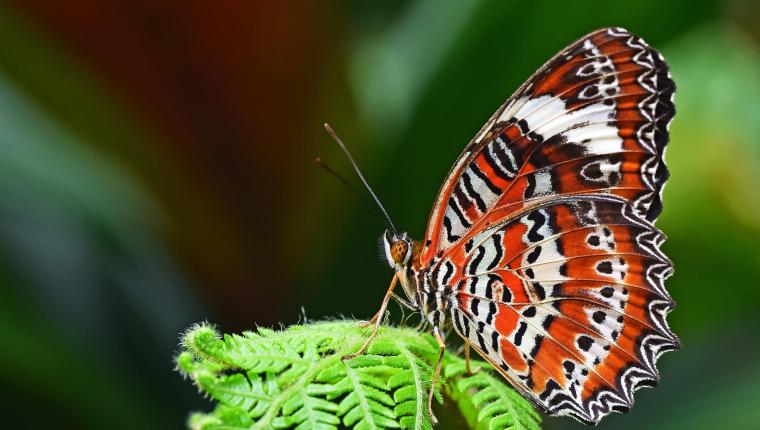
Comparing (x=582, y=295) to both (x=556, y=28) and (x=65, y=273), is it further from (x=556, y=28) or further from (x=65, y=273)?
(x=65, y=273)

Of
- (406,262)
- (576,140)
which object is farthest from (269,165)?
(576,140)

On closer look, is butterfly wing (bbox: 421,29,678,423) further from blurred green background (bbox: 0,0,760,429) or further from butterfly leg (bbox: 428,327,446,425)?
blurred green background (bbox: 0,0,760,429)

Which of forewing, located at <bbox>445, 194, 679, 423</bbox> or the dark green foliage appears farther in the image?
forewing, located at <bbox>445, 194, 679, 423</bbox>

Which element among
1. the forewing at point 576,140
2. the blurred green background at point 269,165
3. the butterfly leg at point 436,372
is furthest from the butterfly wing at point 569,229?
the blurred green background at point 269,165

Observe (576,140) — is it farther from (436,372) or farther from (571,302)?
(436,372)

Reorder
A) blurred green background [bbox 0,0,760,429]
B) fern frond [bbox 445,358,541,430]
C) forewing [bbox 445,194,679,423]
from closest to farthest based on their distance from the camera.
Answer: fern frond [bbox 445,358,541,430] < forewing [bbox 445,194,679,423] < blurred green background [bbox 0,0,760,429]

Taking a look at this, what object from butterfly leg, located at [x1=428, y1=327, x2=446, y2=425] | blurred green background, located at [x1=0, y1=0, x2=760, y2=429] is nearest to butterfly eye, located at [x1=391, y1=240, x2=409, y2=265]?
butterfly leg, located at [x1=428, y1=327, x2=446, y2=425]

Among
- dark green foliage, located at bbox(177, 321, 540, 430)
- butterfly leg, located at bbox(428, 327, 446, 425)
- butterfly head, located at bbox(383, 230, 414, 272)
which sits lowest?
butterfly leg, located at bbox(428, 327, 446, 425)
